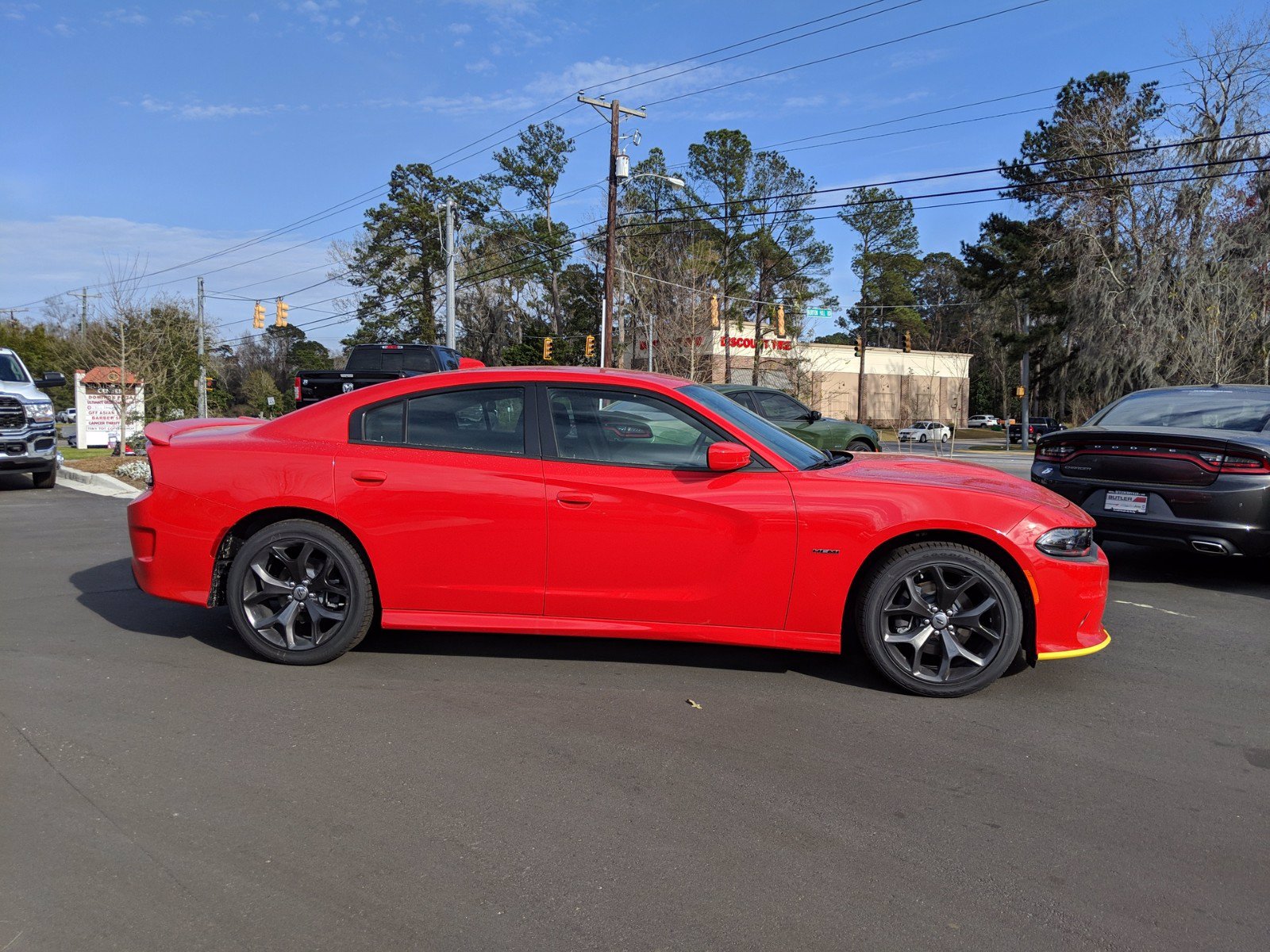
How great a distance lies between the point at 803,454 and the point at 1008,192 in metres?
37.8

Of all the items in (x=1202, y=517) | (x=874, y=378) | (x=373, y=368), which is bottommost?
(x=1202, y=517)

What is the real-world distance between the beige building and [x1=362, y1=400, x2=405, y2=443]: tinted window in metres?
50.8

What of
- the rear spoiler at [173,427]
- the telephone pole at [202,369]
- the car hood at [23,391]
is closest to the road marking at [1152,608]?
the rear spoiler at [173,427]

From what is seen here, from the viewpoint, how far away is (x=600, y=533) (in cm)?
432

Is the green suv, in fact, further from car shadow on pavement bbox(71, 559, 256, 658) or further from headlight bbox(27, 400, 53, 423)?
headlight bbox(27, 400, 53, 423)

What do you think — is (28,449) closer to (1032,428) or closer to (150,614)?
(150,614)

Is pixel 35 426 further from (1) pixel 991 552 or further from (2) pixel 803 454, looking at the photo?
(1) pixel 991 552

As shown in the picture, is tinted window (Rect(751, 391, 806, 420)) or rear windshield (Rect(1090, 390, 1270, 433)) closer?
rear windshield (Rect(1090, 390, 1270, 433))

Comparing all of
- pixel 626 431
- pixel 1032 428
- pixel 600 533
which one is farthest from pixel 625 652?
pixel 1032 428

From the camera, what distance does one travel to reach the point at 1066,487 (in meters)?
6.82

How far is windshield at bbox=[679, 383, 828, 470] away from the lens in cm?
450

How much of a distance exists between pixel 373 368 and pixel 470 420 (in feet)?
38.7

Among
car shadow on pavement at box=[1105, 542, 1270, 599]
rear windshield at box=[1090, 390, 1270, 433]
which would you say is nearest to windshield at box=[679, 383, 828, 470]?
car shadow on pavement at box=[1105, 542, 1270, 599]

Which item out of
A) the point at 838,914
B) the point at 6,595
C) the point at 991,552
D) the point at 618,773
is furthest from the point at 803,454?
the point at 6,595
